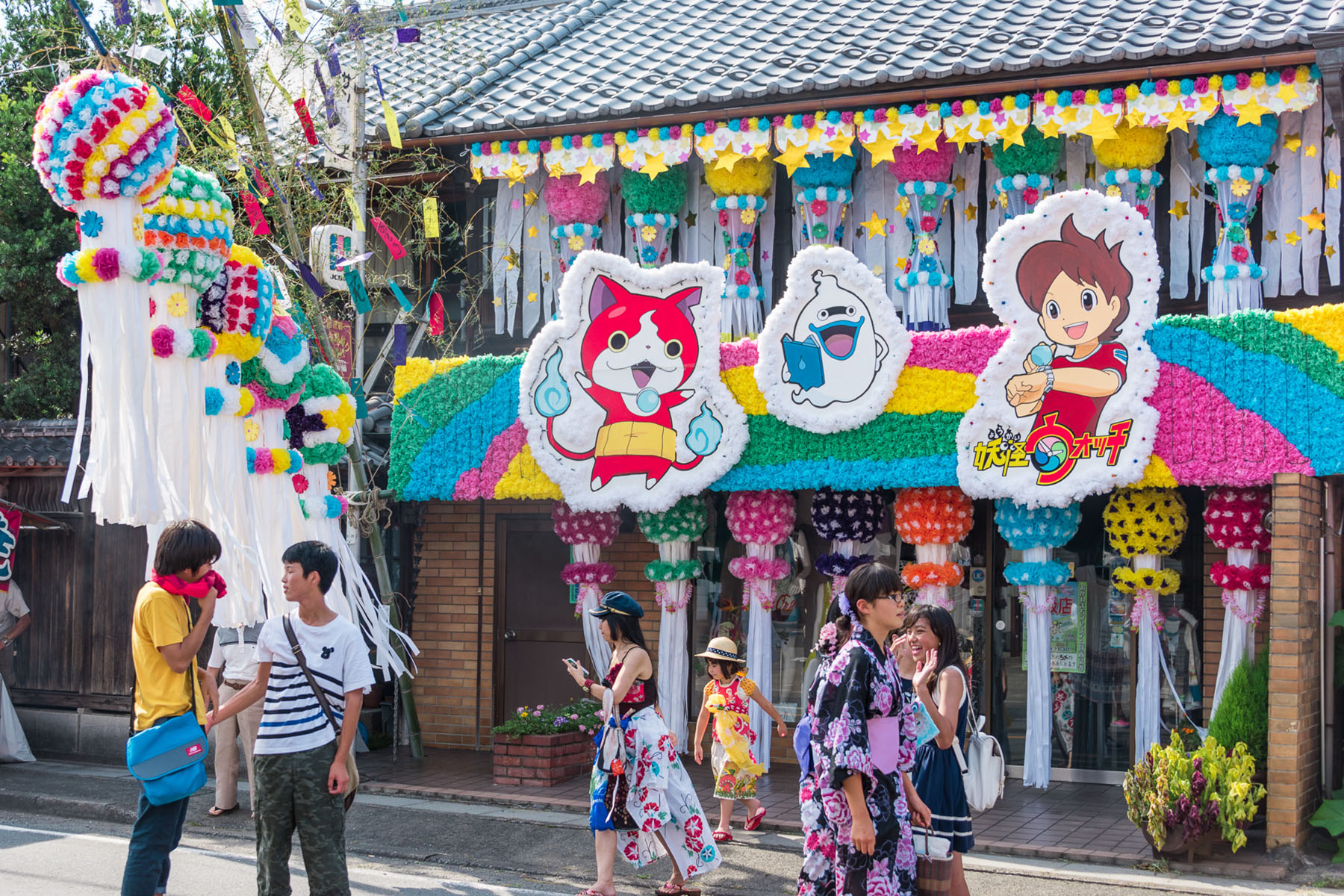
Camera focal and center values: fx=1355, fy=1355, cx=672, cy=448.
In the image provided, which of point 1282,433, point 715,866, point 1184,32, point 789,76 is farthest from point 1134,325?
point 715,866

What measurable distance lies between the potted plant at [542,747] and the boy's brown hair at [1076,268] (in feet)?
15.1

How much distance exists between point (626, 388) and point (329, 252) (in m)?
2.72

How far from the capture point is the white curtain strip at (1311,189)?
9.70 m

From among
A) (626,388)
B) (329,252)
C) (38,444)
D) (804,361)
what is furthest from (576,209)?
(38,444)

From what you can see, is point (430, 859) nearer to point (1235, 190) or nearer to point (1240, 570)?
point (1240, 570)

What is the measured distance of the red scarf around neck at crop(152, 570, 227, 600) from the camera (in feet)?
20.2

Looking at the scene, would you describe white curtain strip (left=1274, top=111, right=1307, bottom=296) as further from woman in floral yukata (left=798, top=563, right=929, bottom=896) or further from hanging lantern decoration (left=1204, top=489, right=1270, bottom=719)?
woman in floral yukata (left=798, top=563, right=929, bottom=896)

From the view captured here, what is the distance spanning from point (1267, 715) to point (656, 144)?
628 centimetres

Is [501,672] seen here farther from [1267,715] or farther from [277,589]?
[1267,715]

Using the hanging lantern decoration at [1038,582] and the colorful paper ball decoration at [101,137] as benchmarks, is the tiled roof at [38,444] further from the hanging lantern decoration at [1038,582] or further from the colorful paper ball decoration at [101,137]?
the hanging lantern decoration at [1038,582]

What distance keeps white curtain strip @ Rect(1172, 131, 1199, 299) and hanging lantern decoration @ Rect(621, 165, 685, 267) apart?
389 centimetres

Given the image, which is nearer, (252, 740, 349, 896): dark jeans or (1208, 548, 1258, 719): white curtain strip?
(252, 740, 349, 896): dark jeans

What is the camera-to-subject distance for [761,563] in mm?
10812

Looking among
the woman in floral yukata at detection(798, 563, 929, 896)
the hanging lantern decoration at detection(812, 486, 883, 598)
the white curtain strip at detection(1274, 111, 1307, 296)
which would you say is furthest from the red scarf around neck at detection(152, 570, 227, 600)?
the white curtain strip at detection(1274, 111, 1307, 296)
